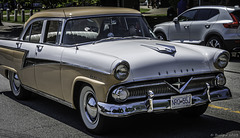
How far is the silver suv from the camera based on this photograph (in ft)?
45.6

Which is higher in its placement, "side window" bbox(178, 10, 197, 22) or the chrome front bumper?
"side window" bbox(178, 10, 197, 22)

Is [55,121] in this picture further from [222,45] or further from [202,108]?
[222,45]

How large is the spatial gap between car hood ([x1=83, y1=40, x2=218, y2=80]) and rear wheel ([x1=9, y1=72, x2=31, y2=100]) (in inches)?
93.1

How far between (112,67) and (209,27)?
9442 mm

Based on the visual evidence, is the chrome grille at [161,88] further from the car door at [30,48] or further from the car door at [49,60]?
the car door at [30,48]

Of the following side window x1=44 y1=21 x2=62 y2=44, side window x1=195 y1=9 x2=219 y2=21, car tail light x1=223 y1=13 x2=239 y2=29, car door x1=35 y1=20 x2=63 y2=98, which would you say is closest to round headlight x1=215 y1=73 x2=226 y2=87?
car door x1=35 y1=20 x2=63 y2=98

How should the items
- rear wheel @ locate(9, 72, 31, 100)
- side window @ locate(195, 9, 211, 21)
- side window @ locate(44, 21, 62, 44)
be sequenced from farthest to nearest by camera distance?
side window @ locate(195, 9, 211, 21) < rear wheel @ locate(9, 72, 31, 100) < side window @ locate(44, 21, 62, 44)

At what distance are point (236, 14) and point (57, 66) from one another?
348 inches

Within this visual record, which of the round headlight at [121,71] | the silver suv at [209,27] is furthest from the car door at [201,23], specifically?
the round headlight at [121,71]

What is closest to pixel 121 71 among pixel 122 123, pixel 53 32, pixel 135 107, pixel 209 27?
pixel 135 107

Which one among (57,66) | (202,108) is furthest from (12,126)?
(202,108)

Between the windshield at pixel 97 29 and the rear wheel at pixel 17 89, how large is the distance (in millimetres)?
1931

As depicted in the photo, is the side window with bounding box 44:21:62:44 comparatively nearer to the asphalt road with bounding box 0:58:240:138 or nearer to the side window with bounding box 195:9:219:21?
the asphalt road with bounding box 0:58:240:138

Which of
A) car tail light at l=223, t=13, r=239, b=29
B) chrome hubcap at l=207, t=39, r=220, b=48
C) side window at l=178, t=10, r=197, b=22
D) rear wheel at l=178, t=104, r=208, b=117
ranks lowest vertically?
rear wheel at l=178, t=104, r=208, b=117
